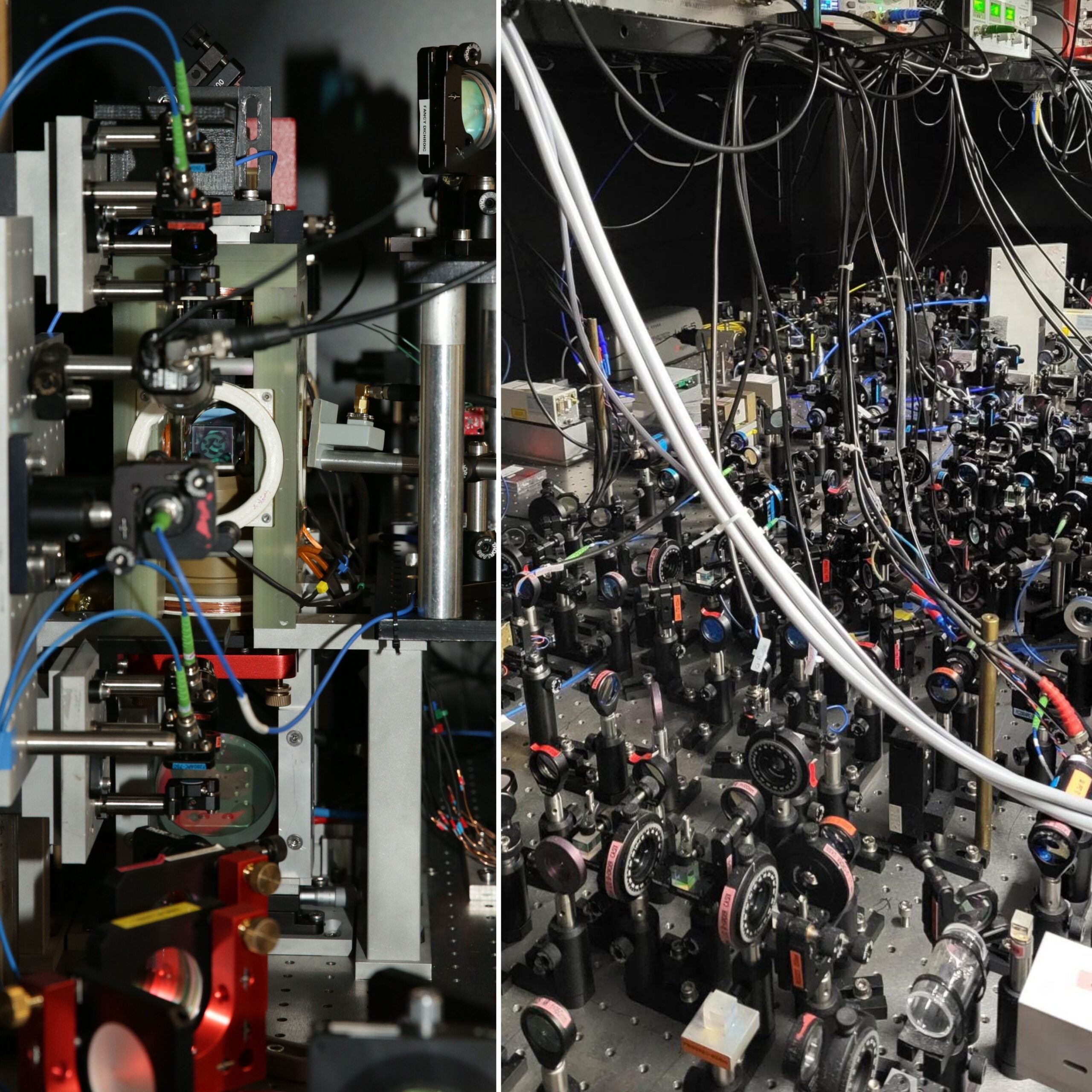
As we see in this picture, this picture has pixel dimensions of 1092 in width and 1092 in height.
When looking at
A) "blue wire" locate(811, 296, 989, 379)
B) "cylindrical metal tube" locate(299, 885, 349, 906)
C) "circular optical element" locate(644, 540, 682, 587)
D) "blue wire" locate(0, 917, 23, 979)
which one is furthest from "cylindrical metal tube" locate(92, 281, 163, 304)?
"blue wire" locate(811, 296, 989, 379)

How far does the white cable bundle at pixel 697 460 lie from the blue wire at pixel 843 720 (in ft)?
4.71

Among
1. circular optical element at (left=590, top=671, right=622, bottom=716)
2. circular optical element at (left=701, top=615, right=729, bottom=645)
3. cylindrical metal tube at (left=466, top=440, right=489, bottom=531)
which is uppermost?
cylindrical metal tube at (left=466, top=440, right=489, bottom=531)

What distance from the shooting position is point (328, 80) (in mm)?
2539

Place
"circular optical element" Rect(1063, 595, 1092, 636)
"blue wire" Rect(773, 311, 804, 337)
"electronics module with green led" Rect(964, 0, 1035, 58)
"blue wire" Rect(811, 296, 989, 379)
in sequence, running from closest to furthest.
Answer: "circular optical element" Rect(1063, 595, 1092, 636) → "electronics module with green led" Rect(964, 0, 1035, 58) → "blue wire" Rect(773, 311, 804, 337) → "blue wire" Rect(811, 296, 989, 379)

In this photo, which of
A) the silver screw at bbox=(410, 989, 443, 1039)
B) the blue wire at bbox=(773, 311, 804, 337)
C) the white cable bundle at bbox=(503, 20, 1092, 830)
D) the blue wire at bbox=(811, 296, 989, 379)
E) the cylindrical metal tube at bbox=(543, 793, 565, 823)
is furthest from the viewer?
the blue wire at bbox=(811, 296, 989, 379)

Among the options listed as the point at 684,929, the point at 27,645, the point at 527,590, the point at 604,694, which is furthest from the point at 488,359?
the point at 27,645

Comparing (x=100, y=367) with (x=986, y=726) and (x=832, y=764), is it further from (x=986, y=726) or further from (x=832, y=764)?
(x=986, y=726)

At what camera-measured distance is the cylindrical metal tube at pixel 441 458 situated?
5.46 ft

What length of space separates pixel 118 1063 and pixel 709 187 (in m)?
2.25

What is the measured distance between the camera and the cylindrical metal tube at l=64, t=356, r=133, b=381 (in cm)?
A: 125

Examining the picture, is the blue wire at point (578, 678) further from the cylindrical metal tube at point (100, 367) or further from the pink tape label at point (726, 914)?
the cylindrical metal tube at point (100, 367)

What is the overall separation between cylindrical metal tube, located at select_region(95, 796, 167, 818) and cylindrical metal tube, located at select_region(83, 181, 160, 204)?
0.84 m

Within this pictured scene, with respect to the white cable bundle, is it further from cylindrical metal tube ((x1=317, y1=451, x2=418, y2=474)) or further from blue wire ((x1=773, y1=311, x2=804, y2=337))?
blue wire ((x1=773, y1=311, x2=804, y2=337))

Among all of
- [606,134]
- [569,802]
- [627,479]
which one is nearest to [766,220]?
[606,134]
